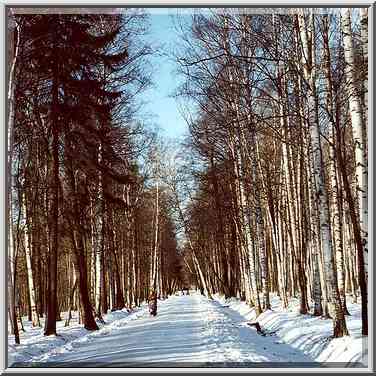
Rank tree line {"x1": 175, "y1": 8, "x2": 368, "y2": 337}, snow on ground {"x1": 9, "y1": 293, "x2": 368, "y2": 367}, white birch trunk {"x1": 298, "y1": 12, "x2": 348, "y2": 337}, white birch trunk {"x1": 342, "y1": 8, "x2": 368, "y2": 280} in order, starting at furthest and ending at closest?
1. white birch trunk {"x1": 298, "y1": 12, "x2": 348, "y2": 337}
2. tree line {"x1": 175, "y1": 8, "x2": 368, "y2": 337}
3. white birch trunk {"x1": 342, "y1": 8, "x2": 368, "y2": 280}
4. snow on ground {"x1": 9, "y1": 293, "x2": 368, "y2": 367}

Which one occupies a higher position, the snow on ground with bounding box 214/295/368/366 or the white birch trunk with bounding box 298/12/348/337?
the white birch trunk with bounding box 298/12/348/337

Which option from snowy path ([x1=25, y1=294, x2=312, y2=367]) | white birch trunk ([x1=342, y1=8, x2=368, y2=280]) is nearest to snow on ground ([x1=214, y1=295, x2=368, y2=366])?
snowy path ([x1=25, y1=294, x2=312, y2=367])

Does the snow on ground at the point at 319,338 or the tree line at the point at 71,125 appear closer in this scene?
the snow on ground at the point at 319,338

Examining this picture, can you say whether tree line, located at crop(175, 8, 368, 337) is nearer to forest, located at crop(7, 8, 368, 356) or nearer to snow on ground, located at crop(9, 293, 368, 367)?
forest, located at crop(7, 8, 368, 356)

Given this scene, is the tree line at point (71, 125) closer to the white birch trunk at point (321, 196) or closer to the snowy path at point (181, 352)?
the snowy path at point (181, 352)

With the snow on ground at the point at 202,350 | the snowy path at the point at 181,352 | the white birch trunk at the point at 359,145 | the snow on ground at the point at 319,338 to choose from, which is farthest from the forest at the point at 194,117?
the snowy path at the point at 181,352

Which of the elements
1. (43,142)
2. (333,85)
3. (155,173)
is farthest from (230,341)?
(155,173)

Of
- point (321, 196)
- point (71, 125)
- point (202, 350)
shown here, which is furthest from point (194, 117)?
point (202, 350)

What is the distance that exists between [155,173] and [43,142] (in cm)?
1076

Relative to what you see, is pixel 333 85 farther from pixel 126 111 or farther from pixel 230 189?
pixel 230 189

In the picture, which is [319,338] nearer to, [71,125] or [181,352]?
[181,352]

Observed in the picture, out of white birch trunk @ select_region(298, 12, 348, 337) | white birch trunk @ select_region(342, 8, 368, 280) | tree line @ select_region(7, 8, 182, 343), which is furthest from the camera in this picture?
tree line @ select_region(7, 8, 182, 343)

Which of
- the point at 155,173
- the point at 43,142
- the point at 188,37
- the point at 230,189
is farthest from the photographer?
the point at 155,173

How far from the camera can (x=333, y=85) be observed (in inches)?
413
